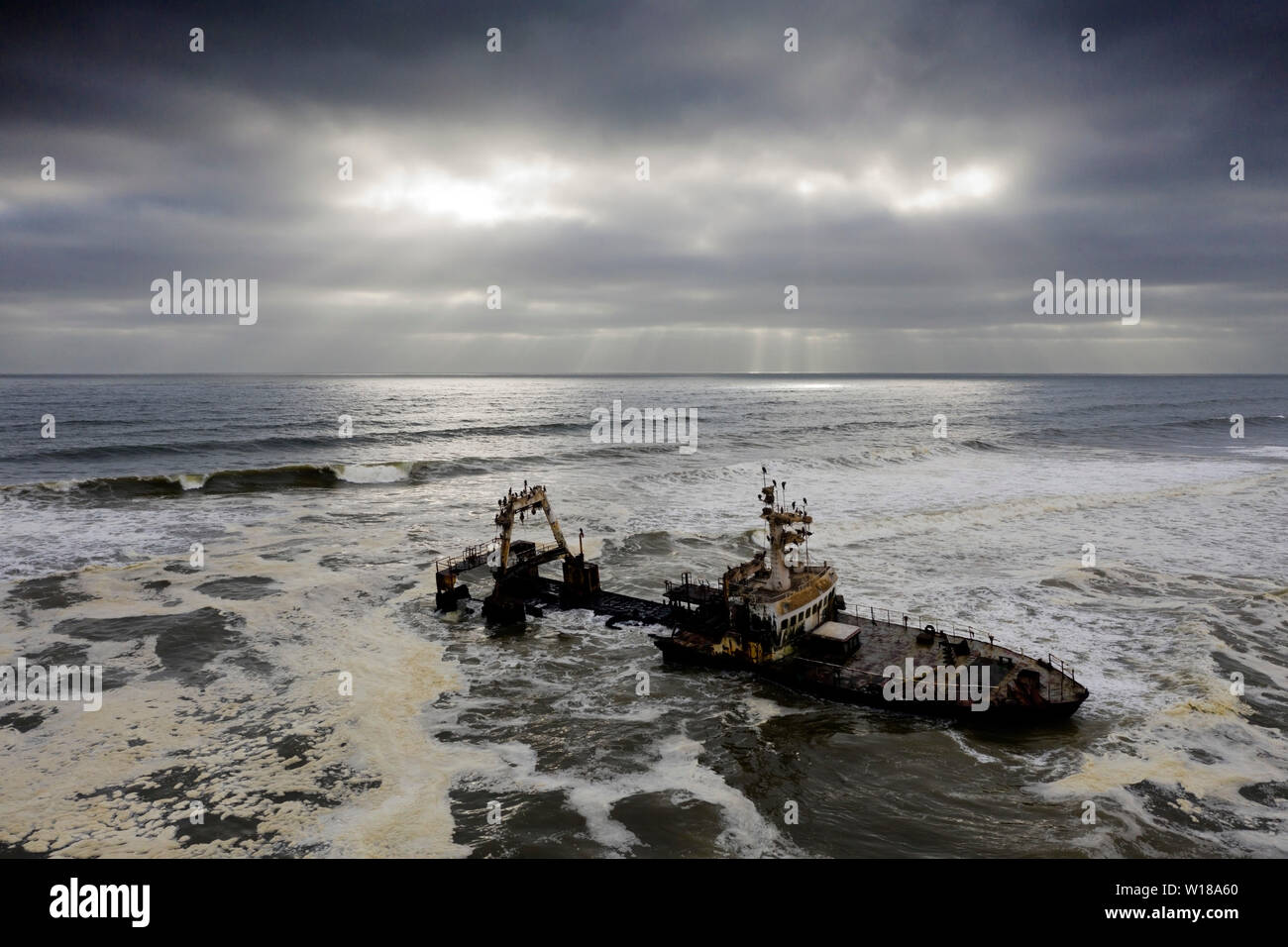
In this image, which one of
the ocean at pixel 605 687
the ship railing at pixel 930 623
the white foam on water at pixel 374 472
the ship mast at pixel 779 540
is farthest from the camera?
the white foam on water at pixel 374 472

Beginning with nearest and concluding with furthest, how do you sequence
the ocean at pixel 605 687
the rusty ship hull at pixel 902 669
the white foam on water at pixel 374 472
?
the ocean at pixel 605 687 → the rusty ship hull at pixel 902 669 → the white foam on water at pixel 374 472

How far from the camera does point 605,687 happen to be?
26172 millimetres

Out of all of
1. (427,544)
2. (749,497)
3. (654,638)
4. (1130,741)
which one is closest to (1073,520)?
(749,497)

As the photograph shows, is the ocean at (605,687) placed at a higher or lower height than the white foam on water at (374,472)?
lower

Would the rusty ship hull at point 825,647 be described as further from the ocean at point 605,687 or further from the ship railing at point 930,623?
the ocean at point 605,687

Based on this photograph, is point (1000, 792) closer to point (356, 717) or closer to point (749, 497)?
point (356, 717)

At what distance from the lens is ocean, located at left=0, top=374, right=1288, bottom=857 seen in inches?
696

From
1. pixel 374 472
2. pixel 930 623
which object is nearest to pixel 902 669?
pixel 930 623

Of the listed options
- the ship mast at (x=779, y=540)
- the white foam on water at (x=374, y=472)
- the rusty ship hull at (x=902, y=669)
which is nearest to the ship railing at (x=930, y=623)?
the rusty ship hull at (x=902, y=669)

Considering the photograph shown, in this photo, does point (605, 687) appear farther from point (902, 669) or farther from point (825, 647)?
point (902, 669)

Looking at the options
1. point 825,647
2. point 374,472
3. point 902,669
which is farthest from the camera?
point 374,472

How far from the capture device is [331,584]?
37031mm

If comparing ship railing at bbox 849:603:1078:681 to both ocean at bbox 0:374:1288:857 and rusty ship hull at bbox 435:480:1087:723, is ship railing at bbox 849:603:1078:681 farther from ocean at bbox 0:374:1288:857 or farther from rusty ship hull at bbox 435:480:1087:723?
ocean at bbox 0:374:1288:857

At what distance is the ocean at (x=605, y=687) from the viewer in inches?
696
